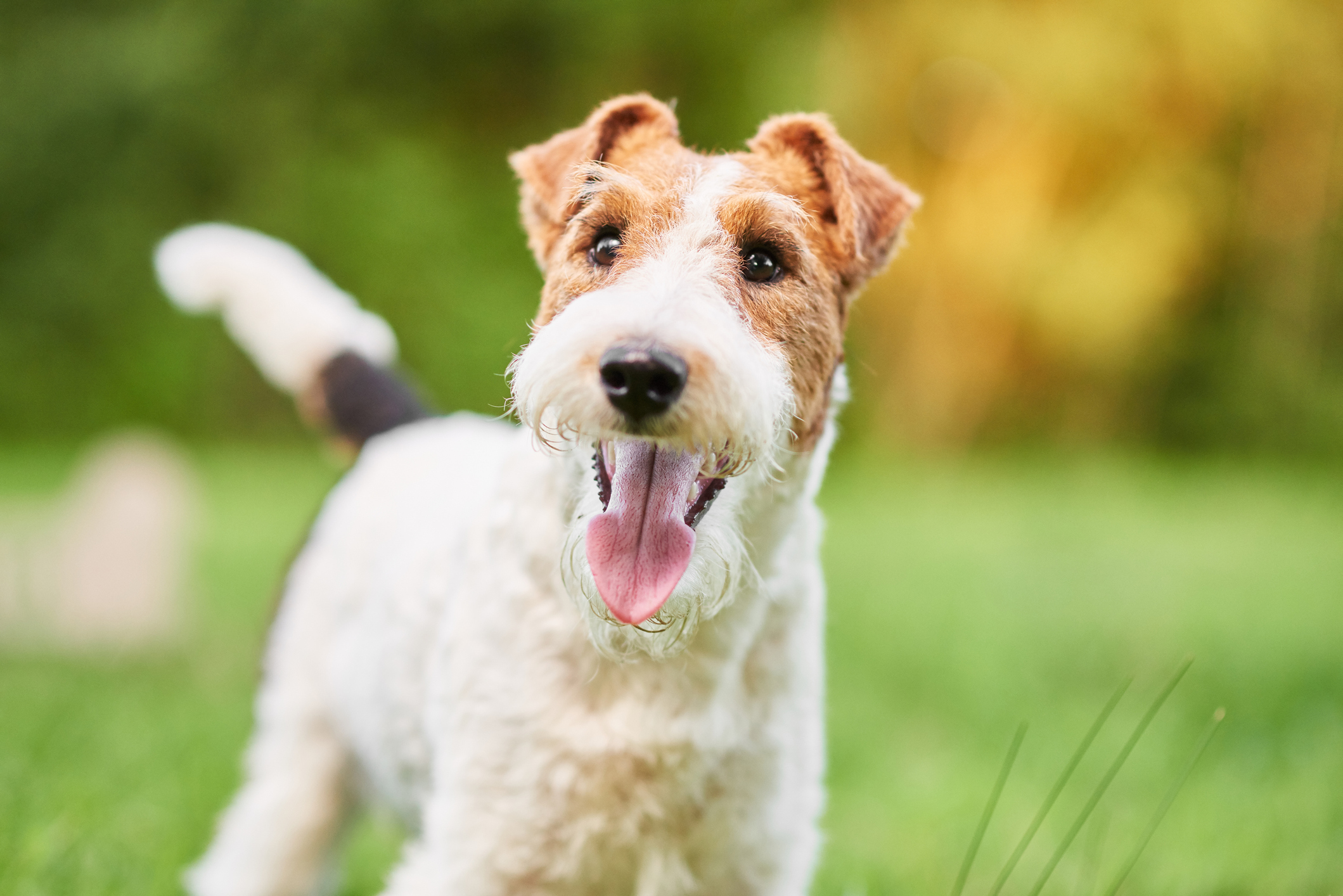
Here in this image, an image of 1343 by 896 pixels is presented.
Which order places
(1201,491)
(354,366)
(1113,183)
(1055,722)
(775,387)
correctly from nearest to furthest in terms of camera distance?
1. (775,387)
2. (354,366)
3. (1055,722)
4. (1201,491)
5. (1113,183)

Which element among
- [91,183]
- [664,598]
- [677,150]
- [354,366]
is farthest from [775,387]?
[91,183]

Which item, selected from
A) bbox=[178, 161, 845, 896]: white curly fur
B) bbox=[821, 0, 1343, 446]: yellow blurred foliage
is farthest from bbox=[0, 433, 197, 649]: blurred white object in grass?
bbox=[821, 0, 1343, 446]: yellow blurred foliage

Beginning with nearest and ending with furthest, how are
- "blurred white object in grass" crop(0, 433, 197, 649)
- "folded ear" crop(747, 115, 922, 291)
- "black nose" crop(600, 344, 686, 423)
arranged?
"black nose" crop(600, 344, 686, 423)
"folded ear" crop(747, 115, 922, 291)
"blurred white object in grass" crop(0, 433, 197, 649)

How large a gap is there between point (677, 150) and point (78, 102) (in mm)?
16391

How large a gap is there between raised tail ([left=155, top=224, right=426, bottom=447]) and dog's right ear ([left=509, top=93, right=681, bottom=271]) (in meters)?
1.35

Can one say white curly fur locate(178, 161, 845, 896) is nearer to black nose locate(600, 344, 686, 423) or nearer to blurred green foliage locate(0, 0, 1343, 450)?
black nose locate(600, 344, 686, 423)

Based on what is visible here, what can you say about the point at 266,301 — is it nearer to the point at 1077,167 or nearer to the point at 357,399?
the point at 357,399

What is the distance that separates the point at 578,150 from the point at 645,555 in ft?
3.41

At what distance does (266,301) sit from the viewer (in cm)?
394

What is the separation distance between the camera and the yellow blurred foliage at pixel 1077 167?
17.1m

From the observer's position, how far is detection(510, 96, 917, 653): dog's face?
6.61ft

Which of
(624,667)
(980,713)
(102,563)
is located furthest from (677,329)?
(102,563)

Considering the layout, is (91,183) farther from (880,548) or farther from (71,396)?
(880,548)

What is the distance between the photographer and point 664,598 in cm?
211
